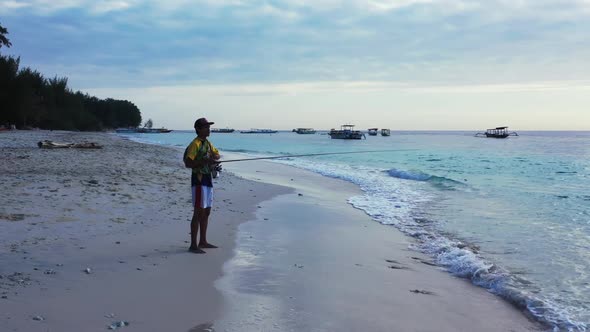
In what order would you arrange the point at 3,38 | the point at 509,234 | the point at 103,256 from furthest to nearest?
1. the point at 3,38
2. the point at 509,234
3. the point at 103,256

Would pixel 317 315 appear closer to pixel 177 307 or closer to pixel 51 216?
pixel 177 307

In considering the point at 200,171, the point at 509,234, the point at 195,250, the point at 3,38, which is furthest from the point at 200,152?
the point at 3,38

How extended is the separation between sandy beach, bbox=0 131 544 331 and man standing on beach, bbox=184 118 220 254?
40 cm

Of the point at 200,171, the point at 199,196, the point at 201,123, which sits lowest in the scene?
the point at 199,196

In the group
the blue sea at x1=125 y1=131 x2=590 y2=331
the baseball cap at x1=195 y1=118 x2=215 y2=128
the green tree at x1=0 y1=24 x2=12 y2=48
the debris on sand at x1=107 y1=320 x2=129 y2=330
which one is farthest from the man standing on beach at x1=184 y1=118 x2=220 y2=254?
the green tree at x1=0 y1=24 x2=12 y2=48

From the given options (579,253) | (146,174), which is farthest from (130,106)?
(579,253)

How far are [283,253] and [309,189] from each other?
868cm

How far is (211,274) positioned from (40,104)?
2654 inches

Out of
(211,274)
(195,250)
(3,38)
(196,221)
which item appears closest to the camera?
(211,274)

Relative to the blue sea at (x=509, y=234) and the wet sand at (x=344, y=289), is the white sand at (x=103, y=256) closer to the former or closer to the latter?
the wet sand at (x=344, y=289)

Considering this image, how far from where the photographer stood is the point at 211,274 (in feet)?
16.8

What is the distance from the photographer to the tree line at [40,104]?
47688 mm

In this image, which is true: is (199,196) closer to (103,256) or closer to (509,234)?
(103,256)

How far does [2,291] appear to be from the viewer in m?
3.94
